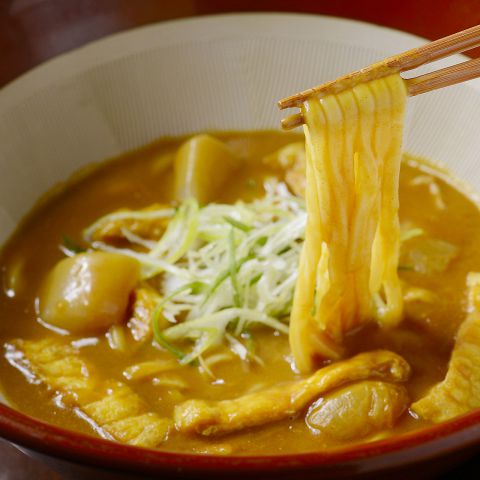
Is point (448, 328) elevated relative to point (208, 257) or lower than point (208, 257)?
lower

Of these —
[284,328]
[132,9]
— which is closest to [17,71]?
[132,9]

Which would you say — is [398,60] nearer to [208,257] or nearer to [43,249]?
[208,257]

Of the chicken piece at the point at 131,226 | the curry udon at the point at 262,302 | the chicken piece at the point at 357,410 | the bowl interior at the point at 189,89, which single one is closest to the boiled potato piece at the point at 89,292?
the curry udon at the point at 262,302

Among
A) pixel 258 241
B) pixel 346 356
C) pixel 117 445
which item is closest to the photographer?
pixel 117 445

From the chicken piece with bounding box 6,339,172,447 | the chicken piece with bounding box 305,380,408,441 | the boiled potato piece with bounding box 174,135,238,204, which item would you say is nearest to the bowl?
the boiled potato piece with bounding box 174,135,238,204

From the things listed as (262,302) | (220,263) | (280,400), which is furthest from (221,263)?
(280,400)

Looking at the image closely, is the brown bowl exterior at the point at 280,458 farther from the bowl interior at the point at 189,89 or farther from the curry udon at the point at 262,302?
the bowl interior at the point at 189,89

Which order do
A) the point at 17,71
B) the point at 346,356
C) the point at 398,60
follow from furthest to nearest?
the point at 17,71 < the point at 346,356 < the point at 398,60
